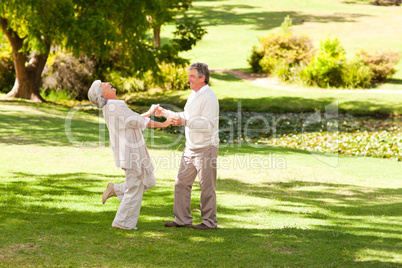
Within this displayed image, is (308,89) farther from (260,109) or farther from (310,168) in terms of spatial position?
(310,168)

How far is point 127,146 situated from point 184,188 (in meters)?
0.94

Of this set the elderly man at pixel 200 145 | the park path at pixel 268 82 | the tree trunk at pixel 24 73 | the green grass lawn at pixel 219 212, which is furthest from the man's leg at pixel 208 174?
the park path at pixel 268 82

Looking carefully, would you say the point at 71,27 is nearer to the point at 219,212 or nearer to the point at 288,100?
the point at 288,100

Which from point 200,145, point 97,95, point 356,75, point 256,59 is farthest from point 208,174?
point 256,59

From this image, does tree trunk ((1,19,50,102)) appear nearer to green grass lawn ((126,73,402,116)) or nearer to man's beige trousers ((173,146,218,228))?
green grass lawn ((126,73,402,116))

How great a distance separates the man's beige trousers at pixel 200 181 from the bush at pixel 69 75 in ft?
70.3

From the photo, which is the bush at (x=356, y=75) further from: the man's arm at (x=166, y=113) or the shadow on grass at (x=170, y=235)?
the man's arm at (x=166, y=113)

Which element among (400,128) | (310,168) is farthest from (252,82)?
(310,168)

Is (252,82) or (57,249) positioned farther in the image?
(252,82)

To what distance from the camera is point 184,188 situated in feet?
20.3

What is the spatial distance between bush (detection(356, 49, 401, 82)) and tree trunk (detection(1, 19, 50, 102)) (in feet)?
60.2

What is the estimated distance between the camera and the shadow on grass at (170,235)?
523 centimetres

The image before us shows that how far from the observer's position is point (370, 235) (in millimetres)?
6297

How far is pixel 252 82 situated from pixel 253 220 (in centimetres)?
2365
